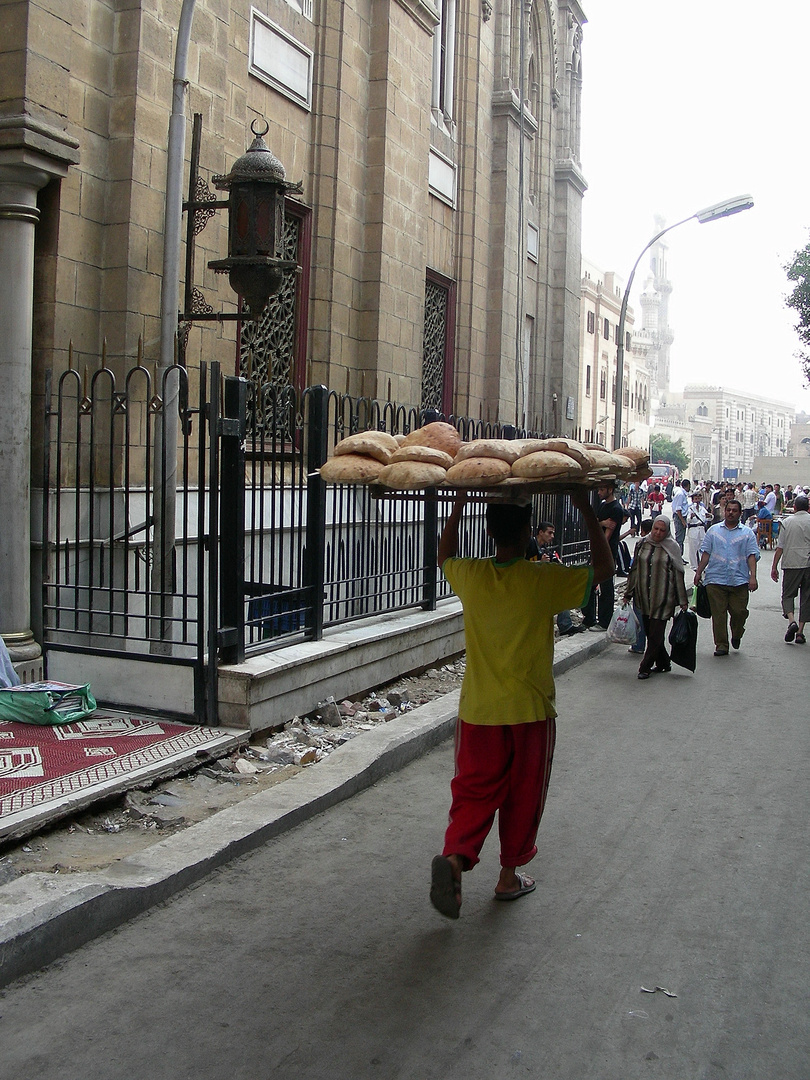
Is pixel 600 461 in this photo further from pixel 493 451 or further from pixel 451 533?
pixel 451 533

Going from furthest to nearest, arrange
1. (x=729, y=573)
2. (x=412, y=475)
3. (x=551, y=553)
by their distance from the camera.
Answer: (x=551, y=553) < (x=729, y=573) < (x=412, y=475)

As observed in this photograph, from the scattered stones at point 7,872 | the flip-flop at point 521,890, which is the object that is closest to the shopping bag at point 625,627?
the flip-flop at point 521,890

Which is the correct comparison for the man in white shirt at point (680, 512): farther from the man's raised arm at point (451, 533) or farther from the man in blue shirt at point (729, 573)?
the man's raised arm at point (451, 533)

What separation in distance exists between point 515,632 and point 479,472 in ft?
2.48

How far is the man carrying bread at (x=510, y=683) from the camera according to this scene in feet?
13.5

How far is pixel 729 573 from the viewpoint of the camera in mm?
11773

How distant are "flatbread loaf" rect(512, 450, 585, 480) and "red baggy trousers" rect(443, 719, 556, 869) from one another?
108cm

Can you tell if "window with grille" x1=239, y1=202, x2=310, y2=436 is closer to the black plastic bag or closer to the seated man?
the seated man

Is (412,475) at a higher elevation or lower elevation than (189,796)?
higher

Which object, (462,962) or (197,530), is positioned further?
(197,530)

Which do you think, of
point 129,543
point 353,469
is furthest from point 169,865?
point 129,543

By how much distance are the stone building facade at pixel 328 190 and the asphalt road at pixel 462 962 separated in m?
3.29

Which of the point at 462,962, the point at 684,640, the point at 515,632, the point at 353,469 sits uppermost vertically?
the point at 353,469

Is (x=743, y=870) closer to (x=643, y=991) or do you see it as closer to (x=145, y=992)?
(x=643, y=991)
